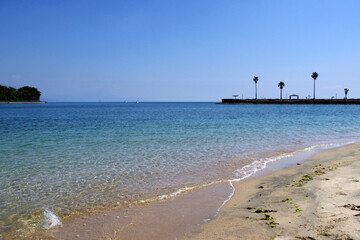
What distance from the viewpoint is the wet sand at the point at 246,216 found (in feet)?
15.4

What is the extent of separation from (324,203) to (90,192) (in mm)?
6306

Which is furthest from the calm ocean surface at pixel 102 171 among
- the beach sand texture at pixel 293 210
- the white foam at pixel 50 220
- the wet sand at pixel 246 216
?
the beach sand texture at pixel 293 210

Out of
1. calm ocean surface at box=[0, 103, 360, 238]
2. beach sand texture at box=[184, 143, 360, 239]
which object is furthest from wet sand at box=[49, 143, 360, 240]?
calm ocean surface at box=[0, 103, 360, 238]

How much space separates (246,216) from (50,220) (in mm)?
4424

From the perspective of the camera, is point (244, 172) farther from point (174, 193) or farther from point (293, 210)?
point (293, 210)

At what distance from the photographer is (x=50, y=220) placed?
595cm

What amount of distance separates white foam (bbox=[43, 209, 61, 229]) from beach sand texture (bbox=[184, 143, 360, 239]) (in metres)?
3.08

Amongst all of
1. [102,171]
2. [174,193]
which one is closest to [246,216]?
[174,193]

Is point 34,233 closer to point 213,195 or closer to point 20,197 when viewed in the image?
point 20,197

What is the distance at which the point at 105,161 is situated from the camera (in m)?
11.8

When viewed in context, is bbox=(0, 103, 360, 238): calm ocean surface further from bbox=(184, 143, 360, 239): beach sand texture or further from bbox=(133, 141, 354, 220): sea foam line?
bbox=(184, 143, 360, 239): beach sand texture

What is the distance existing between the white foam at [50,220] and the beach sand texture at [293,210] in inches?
121

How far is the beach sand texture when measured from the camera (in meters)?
4.54

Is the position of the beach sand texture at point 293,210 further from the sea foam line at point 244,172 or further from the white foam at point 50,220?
the white foam at point 50,220
